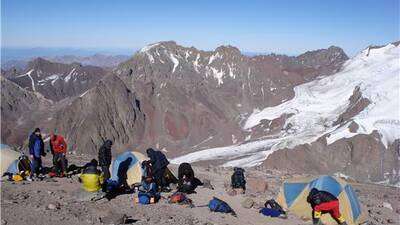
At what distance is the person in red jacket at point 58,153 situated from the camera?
21.0m

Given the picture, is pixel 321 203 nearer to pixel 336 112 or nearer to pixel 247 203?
pixel 247 203

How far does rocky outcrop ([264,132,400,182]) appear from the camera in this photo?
88562 mm

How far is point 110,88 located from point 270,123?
48848 millimetres

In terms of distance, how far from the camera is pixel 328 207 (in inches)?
631

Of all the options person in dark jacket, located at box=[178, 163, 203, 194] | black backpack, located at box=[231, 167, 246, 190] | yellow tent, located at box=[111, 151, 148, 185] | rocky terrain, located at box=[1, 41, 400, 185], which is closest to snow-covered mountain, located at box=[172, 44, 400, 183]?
rocky terrain, located at box=[1, 41, 400, 185]

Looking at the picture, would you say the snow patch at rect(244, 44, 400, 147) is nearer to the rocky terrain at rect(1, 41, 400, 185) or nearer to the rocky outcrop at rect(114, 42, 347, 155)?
the rocky terrain at rect(1, 41, 400, 185)

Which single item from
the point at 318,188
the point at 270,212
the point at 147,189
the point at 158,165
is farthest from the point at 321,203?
the point at 158,165

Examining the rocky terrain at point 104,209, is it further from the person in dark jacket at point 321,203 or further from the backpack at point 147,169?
the person in dark jacket at point 321,203

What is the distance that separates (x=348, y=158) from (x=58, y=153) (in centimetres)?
7861

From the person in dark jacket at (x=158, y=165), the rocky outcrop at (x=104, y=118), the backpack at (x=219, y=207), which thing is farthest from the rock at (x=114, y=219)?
the rocky outcrop at (x=104, y=118)

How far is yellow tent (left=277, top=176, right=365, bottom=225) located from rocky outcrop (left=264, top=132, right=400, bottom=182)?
2614 inches

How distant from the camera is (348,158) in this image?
92562mm

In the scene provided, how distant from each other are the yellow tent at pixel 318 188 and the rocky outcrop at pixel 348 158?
66401mm

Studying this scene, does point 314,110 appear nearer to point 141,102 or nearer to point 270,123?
point 270,123
